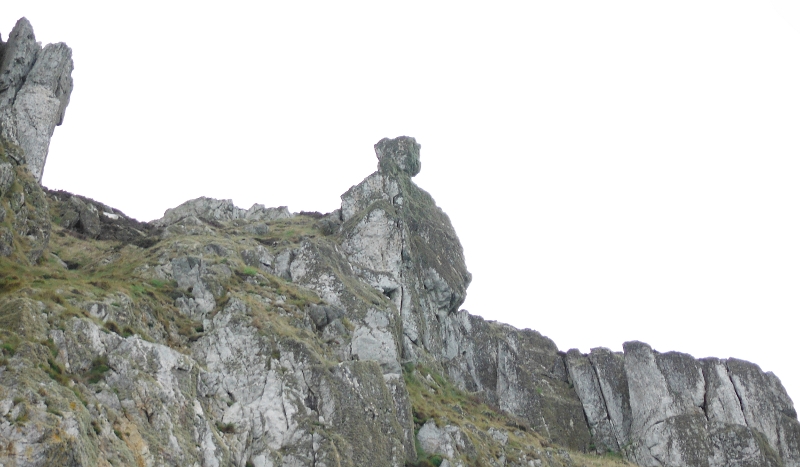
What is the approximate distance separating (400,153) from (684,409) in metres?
33.8

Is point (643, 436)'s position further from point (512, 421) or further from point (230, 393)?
point (230, 393)

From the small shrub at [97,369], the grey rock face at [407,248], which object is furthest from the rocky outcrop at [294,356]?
the grey rock face at [407,248]

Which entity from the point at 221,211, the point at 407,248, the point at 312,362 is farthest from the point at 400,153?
the point at 312,362

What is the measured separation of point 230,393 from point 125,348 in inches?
192

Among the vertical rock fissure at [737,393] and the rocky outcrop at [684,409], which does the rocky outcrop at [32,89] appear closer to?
the rocky outcrop at [684,409]

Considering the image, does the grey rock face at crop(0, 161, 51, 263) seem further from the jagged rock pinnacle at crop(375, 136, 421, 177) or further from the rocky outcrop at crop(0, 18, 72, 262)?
the jagged rock pinnacle at crop(375, 136, 421, 177)

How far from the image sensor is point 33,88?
56.5 meters

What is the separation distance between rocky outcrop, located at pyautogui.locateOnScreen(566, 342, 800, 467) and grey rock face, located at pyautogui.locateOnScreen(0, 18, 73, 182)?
4860 centimetres

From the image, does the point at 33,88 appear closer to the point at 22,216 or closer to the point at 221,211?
the point at 221,211

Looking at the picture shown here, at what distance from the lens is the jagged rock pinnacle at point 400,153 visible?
65.4 meters

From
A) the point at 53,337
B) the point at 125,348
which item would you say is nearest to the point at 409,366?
the point at 125,348

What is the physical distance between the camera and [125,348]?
24.1 m

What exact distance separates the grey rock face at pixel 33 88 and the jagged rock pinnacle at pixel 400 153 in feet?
94.3

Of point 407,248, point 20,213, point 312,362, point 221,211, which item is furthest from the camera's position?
point 221,211
